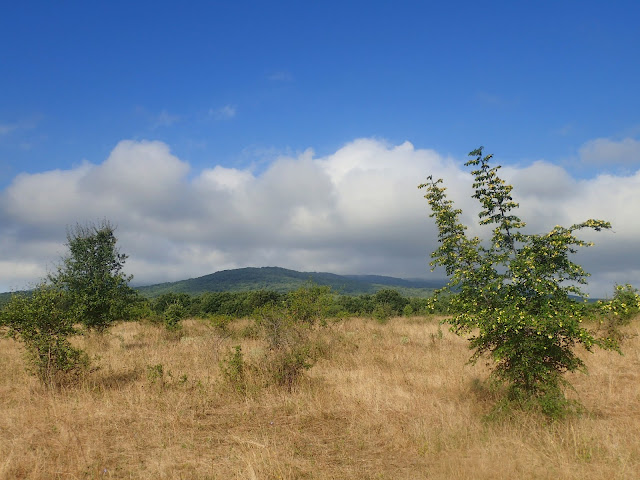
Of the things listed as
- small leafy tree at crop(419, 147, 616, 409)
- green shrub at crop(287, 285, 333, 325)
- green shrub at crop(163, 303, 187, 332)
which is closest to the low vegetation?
small leafy tree at crop(419, 147, 616, 409)

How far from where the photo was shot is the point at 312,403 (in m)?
9.23

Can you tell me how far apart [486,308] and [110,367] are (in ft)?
40.3

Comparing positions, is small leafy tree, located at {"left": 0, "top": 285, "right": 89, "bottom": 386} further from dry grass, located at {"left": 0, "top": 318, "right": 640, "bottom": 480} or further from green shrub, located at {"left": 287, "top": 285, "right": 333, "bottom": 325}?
green shrub, located at {"left": 287, "top": 285, "right": 333, "bottom": 325}

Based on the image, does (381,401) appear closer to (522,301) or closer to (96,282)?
(522,301)


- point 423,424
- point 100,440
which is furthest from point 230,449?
point 423,424

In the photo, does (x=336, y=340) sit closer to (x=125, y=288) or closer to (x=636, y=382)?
(x=636, y=382)

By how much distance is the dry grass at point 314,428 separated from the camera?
235 inches

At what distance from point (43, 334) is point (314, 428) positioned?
8.48 meters

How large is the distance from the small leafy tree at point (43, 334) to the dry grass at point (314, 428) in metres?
0.56

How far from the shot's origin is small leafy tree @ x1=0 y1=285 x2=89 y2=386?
1044cm

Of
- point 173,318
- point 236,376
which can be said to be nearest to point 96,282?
point 173,318

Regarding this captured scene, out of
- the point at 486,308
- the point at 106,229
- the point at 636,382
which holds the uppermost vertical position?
the point at 106,229

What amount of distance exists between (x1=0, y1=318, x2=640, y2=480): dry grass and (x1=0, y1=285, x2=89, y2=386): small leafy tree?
56 centimetres

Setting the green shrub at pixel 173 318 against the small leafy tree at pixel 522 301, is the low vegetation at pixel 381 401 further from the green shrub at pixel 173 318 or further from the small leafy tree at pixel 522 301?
the green shrub at pixel 173 318
